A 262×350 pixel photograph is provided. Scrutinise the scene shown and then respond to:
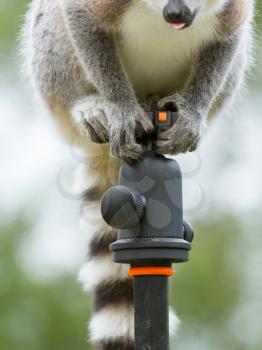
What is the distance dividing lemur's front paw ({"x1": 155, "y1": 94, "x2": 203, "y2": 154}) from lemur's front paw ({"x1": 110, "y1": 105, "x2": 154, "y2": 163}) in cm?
14

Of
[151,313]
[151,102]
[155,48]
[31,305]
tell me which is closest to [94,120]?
[151,102]

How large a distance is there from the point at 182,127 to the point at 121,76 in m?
0.46

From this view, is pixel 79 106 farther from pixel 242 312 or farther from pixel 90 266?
pixel 242 312

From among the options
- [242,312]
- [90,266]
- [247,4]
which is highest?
[242,312]

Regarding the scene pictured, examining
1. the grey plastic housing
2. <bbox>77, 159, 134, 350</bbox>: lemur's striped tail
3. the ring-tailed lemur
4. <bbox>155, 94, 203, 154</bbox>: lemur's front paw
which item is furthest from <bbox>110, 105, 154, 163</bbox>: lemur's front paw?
<bbox>77, 159, 134, 350</bbox>: lemur's striped tail

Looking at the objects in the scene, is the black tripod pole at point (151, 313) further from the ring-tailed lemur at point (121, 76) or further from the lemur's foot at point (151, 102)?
the lemur's foot at point (151, 102)

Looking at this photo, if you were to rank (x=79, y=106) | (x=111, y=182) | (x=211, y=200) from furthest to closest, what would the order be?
(x=211, y=200)
(x=111, y=182)
(x=79, y=106)

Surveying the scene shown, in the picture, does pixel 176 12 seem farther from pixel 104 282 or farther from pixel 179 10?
pixel 104 282

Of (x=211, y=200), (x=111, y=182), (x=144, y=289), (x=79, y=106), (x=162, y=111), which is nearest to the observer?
(x=144, y=289)

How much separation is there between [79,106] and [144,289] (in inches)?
65.3

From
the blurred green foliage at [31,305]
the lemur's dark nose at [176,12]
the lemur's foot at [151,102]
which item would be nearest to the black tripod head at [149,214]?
the lemur's dark nose at [176,12]

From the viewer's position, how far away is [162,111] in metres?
4.51

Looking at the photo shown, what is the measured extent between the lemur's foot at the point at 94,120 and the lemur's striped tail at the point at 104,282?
51 centimetres

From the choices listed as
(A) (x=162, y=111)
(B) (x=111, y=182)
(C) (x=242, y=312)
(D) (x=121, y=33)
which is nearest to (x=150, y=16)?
(D) (x=121, y=33)
